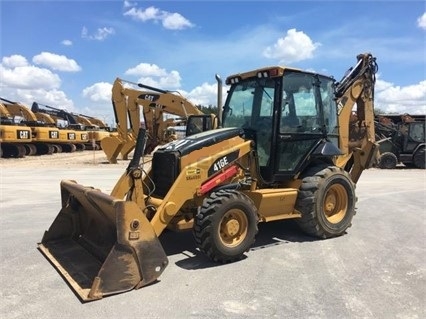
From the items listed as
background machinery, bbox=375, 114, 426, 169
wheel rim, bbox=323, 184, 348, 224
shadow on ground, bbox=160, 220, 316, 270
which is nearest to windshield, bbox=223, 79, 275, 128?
wheel rim, bbox=323, 184, 348, 224

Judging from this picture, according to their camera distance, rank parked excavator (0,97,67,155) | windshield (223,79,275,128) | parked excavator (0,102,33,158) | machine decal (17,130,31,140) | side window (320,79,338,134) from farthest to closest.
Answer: parked excavator (0,97,67,155) → machine decal (17,130,31,140) → parked excavator (0,102,33,158) → side window (320,79,338,134) → windshield (223,79,275,128)

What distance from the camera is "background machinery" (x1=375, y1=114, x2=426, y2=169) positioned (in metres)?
21.4

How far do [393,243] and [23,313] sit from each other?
515 cm

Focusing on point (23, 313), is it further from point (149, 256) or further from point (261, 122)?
point (261, 122)

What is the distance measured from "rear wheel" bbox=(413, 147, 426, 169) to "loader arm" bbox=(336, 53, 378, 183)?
46.3 ft

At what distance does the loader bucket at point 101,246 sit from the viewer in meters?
4.60

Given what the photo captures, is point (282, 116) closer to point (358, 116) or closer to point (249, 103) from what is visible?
point (249, 103)

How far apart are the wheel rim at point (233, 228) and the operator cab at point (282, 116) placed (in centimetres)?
117

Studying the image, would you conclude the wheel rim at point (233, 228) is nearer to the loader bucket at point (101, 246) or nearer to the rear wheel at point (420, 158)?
the loader bucket at point (101, 246)

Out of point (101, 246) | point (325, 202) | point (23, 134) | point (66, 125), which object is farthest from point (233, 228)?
point (66, 125)

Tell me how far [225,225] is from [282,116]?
2.00m

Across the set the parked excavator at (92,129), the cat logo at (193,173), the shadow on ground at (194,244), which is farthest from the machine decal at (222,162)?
the parked excavator at (92,129)

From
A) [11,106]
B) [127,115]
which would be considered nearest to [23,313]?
[127,115]

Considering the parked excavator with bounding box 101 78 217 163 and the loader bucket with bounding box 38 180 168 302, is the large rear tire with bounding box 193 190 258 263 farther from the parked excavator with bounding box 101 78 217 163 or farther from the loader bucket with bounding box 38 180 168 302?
the parked excavator with bounding box 101 78 217 163
